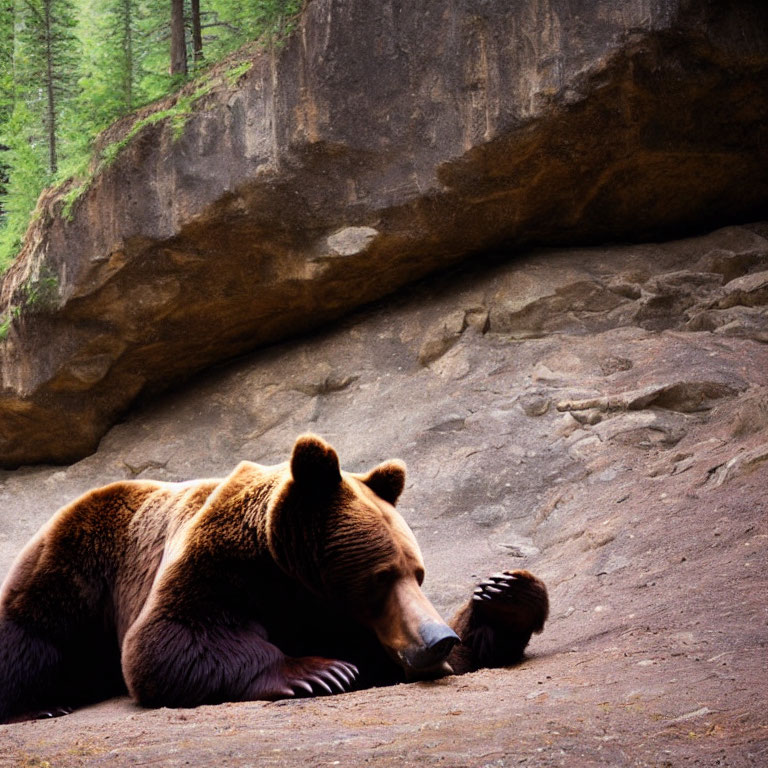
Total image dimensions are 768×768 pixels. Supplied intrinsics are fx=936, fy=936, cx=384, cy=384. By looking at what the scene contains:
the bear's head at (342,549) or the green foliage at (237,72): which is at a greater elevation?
the green foliage at (237,72)

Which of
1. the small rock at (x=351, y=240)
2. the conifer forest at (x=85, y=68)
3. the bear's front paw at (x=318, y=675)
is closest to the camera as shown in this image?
the bear's front paw at (x=318, y=675)

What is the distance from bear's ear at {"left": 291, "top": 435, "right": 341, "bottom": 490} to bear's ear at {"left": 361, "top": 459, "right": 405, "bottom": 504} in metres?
0.43

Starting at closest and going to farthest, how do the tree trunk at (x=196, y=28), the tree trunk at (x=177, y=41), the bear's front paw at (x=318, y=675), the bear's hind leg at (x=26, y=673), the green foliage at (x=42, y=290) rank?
1. the bear's front paw at (x=318, y=675)
2. the bear's hind leg at (x=26, y=673)
3. the green foliage at (x=42, y=290)
4. the tree trunk at (x=177, y=41)
5. the tree trunk at (x=196, y=28)

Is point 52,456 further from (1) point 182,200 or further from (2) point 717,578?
(2) point 717,578

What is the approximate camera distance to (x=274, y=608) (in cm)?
381

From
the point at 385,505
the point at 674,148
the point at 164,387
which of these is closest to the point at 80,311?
the point at 164,387

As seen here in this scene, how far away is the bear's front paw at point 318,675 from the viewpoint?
3.49m

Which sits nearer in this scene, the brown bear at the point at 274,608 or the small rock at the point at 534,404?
the brown bear at the point at 274,608

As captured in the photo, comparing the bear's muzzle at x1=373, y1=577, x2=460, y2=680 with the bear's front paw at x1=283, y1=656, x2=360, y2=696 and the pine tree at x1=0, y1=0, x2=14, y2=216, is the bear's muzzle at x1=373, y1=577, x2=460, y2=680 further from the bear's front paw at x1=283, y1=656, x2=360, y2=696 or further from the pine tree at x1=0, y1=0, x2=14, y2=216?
the pine tree at x1=0, y1=0, x2=14, y2=216

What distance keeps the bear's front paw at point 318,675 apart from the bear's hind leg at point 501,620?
635 mm

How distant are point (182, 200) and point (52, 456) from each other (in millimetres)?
4140

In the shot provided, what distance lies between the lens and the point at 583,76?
925 centimetres

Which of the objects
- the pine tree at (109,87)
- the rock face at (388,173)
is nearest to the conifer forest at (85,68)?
→ the pine tree at (109,87)

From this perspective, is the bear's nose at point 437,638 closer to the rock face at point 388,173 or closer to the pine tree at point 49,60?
the rock face at point 388,173
